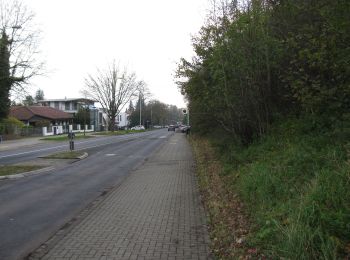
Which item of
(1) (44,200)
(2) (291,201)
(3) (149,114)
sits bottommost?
(1) (44,200)

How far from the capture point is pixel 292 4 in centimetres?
948

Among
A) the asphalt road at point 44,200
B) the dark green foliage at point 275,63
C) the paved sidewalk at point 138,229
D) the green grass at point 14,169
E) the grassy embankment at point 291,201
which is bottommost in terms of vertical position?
the asphalt road at point 44,200

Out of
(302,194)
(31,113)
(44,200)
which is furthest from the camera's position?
(31,113)

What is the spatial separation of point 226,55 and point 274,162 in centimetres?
508

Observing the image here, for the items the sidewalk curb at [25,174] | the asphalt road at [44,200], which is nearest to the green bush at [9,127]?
the sidewalk curb at [25,174]

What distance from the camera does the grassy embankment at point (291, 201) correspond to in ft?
14.4

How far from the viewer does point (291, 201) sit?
5.68m

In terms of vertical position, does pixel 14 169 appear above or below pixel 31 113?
below

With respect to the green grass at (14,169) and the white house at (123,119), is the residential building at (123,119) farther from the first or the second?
the green grass at (14,169)

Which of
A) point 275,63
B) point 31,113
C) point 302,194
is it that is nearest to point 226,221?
point 302,194

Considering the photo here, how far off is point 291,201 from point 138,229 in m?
2.77

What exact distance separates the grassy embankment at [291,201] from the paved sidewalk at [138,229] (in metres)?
0.38

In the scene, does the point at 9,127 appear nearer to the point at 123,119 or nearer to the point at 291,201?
the point at 291,201

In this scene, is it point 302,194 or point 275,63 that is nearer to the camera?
point 302,194
